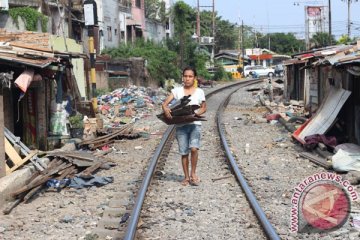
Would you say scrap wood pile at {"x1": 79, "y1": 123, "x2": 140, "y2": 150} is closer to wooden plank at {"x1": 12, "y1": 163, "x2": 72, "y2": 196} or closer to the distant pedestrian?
wooden plank at {"x1": 12, "y1": 163, "x2": 72, "y2": 196}

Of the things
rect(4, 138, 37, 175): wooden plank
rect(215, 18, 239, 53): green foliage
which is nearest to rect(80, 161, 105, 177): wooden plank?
rect(4, 138, 37, 175): wooden plank

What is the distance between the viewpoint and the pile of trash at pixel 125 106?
877 inches

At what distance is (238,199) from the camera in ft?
27.4

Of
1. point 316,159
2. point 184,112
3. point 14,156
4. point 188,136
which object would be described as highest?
point 184,112

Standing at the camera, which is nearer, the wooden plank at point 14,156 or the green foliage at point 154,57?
the wooden plank at point 14,156

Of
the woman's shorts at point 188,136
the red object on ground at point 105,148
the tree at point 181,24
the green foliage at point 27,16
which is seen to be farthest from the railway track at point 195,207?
the tree at point 181,24

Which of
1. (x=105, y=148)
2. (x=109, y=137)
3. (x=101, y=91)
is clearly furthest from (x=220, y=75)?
(x=105, y=148)

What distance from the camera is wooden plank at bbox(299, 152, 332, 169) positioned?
1077cm

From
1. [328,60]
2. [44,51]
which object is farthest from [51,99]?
[328,60]

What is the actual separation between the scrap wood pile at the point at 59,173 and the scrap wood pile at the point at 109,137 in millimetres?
2200

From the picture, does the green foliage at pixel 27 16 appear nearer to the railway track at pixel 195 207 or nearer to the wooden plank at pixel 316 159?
the railway track at pixel 195 207

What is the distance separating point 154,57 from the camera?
42312 millimetres

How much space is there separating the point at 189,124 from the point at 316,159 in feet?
11.5

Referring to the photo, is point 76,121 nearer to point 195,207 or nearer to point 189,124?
point 189,124
